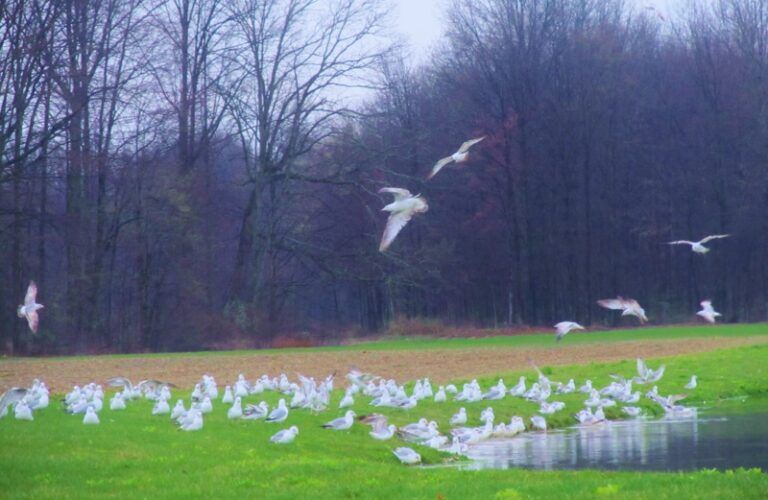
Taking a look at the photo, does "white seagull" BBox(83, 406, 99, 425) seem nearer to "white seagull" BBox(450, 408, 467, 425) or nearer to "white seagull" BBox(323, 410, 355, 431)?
"white seagull" BBox(323, 410, 355, 431)

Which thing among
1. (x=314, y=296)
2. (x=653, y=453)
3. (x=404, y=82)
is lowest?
(x=653, y=453)

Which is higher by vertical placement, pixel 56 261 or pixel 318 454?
pixel 56 261

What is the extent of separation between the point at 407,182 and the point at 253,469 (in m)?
49.7

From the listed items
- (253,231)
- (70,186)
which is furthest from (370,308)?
(70,186)

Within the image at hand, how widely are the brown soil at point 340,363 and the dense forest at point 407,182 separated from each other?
9311 millimetres

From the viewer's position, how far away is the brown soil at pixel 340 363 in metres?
34.3

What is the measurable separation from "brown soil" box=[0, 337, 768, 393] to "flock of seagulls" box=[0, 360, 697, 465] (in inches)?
175

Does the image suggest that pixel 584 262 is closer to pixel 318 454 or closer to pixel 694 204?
pixel 694 204

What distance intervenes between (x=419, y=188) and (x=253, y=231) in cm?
1104

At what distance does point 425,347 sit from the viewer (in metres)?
A: 48.4

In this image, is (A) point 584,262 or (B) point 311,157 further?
(A) point 584,262

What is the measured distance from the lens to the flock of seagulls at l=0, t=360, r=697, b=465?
20.3 meters

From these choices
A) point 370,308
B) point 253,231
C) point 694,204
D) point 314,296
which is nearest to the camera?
point 253,231

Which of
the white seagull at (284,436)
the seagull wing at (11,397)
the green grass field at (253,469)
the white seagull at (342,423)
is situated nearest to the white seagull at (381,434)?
the green grass field at (253,469)
